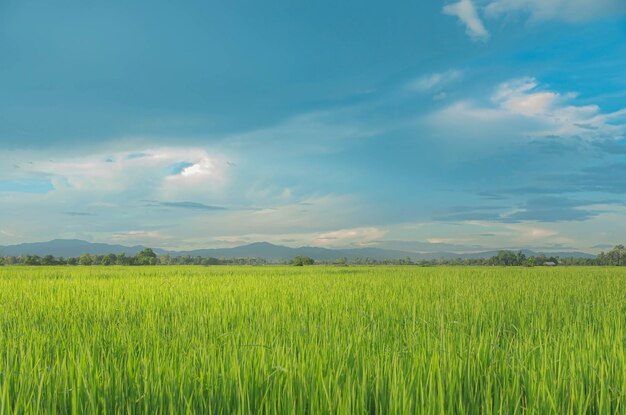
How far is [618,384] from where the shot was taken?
2715 millimetres

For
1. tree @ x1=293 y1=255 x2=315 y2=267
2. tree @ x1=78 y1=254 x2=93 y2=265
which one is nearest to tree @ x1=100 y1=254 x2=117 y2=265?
tree @ x1=78 y1=254 x2=93 y2=265

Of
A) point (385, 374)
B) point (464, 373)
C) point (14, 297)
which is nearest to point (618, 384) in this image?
point (464, 373)

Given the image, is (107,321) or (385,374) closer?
(385,374)

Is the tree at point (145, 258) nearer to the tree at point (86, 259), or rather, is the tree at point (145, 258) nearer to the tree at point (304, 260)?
the tree at point (86, 259)

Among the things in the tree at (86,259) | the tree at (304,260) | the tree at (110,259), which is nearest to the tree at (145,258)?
the tree at (110,259)

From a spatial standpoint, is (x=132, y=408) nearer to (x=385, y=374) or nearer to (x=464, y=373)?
(x=385, y=374)

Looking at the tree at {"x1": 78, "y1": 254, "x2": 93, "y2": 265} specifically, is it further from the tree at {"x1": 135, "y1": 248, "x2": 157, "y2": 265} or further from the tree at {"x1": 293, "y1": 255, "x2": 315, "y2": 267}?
the tree at {"x1": 293, "y1": 255, "x2": 315, "y2": 267}

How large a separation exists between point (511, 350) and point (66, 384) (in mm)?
2949

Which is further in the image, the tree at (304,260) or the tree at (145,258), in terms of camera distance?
the tree at (145,258)

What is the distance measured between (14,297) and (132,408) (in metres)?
7.72

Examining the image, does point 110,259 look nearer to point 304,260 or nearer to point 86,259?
point 86,259

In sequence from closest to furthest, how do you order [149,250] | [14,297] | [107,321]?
[107,321] < [14,297] < [149,250]

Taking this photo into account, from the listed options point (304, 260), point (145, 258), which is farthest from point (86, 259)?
point (304, 260)

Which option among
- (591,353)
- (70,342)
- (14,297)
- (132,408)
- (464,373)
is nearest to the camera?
(132,408)
